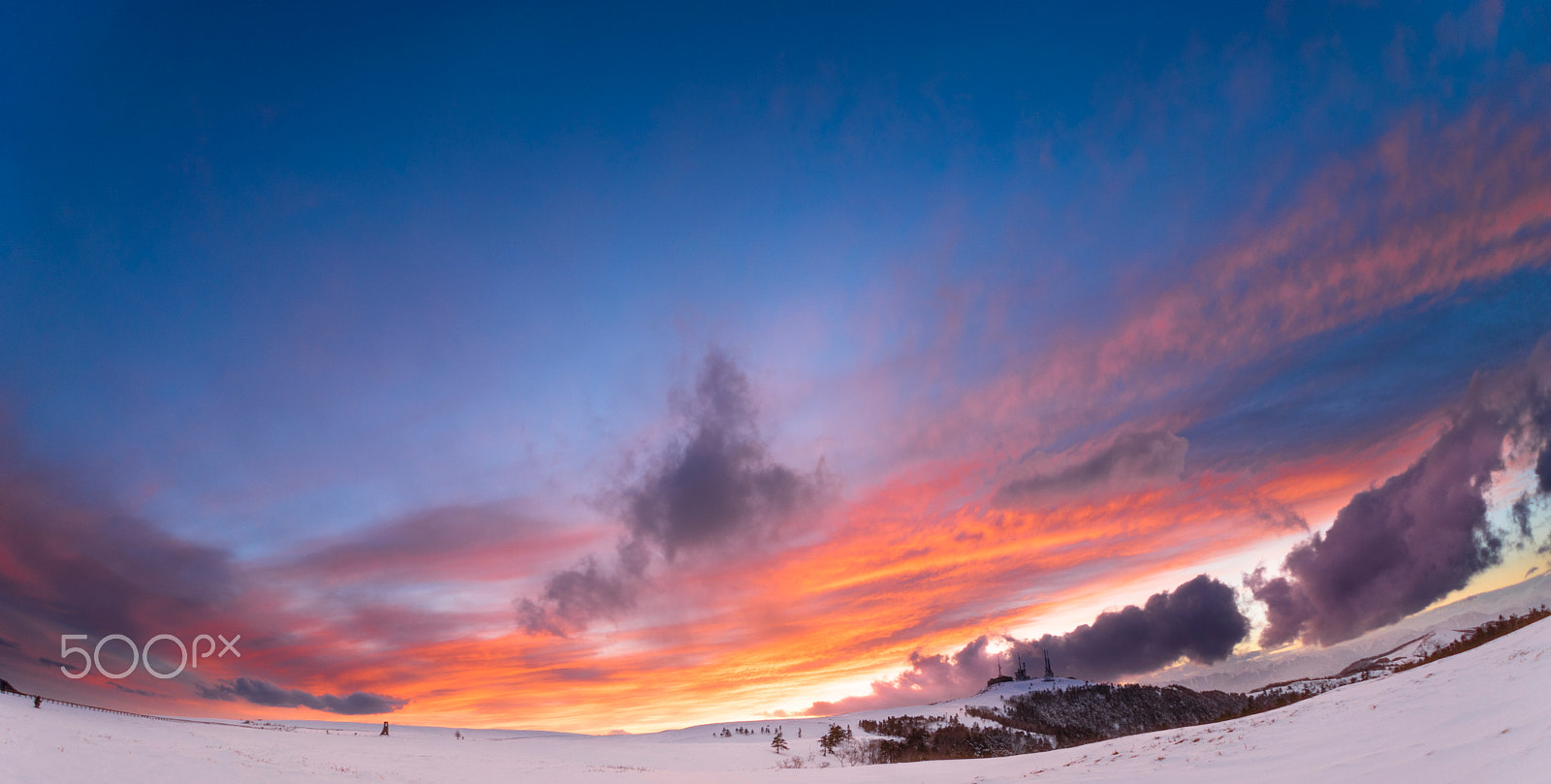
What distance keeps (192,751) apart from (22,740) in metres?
4.83

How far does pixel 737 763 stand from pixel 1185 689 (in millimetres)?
80125

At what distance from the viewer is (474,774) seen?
27406 mm

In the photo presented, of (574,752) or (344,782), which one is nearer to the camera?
(344,782)

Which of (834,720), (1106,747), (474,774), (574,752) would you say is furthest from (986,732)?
(474,774)

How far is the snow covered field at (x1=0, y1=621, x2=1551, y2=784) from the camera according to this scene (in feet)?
28.8

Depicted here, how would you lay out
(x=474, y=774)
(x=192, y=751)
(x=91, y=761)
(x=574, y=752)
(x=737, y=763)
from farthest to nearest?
1. (x=574, y=752)
2. (x=737, y=763)
3. (x=474, y=774)
4. (x=192, y=751)
5. (x=91, y=761)

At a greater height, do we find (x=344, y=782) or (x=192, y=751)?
(x=192, y=751)

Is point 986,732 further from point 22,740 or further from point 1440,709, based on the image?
point 22,740

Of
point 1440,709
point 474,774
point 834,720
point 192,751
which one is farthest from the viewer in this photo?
point 834,720

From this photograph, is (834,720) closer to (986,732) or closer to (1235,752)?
(986,732)

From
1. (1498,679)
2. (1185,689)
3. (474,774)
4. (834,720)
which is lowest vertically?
(1185,689)

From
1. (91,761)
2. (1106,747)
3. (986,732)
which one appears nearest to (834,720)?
(986,732)

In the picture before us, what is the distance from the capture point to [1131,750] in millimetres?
17828

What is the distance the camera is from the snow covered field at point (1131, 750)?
879 centimetres
